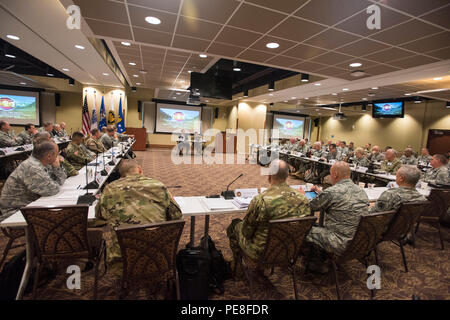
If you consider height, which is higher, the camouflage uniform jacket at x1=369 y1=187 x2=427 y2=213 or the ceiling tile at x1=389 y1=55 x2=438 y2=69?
the ceiling tile at x1=389 y1=55 x2=438 y2=69

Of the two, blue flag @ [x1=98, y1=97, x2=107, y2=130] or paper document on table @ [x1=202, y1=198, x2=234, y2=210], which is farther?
blue flag @ [x1=98, y1=97, x2=107, y2=130]

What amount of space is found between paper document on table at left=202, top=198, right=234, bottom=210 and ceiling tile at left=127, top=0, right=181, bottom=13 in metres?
2.43

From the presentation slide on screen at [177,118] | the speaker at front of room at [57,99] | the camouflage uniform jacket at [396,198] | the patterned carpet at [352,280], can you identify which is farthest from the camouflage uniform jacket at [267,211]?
the speaker at front of room at [57,99]

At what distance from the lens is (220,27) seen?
339 cm

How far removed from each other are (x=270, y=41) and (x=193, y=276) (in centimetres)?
362

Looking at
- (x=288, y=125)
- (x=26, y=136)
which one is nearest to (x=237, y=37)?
(x=26, y=136)

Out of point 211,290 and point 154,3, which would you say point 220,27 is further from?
point 211,290

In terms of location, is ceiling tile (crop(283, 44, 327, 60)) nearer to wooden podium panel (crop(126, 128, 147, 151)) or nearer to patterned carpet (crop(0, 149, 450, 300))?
patterned carpet (crop(0, 149, 450, 300))

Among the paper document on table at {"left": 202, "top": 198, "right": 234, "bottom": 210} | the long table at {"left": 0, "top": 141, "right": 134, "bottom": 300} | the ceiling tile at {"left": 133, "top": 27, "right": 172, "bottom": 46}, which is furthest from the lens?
the ceiling tile at {"left": 133, "top": 27, "right": 172, "bottom": 46}

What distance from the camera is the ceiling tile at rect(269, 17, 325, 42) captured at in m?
3.09

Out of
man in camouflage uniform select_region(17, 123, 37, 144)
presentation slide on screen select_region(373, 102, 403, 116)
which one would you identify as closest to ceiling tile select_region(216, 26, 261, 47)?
man in camouflage uniform select_region(17, 123, 37, 144)

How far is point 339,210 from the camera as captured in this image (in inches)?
86.6
